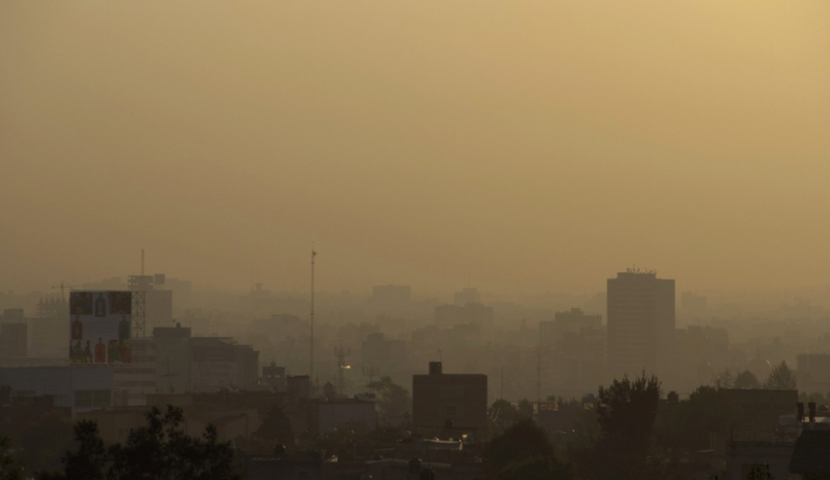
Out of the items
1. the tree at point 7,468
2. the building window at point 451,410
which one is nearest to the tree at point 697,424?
the building window at point 451,410

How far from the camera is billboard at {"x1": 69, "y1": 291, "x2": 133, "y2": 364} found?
473ft

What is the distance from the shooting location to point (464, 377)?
96.3 metres

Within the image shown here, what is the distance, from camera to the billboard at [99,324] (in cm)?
14412

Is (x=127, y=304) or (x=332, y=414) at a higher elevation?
(x=127, y=304)

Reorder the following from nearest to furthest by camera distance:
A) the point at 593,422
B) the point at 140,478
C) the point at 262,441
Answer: the point at 140,478 < the point at 262,441 < the point at 593,422

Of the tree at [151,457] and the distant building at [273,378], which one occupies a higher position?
the distant building at [273,378]

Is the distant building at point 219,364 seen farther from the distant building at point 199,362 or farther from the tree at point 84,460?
the tree at point 84,460

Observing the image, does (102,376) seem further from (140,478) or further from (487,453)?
(140,478)

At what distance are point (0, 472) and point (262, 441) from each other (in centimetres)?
4999

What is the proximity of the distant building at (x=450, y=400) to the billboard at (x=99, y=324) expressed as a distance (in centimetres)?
5481

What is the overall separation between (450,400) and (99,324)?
59.1 metres

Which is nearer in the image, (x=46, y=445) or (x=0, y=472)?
(x=0, y=472)

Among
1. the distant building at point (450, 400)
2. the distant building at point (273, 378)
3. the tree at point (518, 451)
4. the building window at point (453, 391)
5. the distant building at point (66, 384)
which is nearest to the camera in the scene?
the tree at point (518, 451)

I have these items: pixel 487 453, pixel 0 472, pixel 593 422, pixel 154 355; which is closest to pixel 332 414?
pixel 593 422
